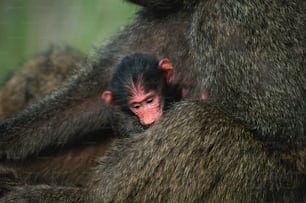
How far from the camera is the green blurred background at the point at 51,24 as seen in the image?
12.8 feet

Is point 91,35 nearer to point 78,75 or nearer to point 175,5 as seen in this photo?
point 78,75

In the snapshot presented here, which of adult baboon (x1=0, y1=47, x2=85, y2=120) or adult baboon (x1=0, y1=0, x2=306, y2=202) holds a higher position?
adult baboon (x1=0, y1=0, x2=306, y2=202)

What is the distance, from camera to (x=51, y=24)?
423cm

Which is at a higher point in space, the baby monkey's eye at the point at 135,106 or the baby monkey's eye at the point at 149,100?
the baby monkey's eye at the point at 149,100

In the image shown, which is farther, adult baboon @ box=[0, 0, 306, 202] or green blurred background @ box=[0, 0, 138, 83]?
green blurred background @ box=[0, 0, 138, 83]

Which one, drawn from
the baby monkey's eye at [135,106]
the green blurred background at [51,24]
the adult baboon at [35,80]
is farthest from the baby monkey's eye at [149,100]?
the adult baboon at [35,80]

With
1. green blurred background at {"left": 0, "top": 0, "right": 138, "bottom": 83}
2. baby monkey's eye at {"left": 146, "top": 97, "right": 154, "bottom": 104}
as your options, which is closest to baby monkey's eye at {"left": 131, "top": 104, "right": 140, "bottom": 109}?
baby monkey's eye at {"left": 146, "top": 97, "right": 154, "bottom": 104}

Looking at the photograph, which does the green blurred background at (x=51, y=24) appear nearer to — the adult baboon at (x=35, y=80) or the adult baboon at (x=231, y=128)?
the adult baboon at (x=35, y=80)

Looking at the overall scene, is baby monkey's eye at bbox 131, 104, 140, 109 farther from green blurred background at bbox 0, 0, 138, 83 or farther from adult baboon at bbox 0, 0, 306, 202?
green blurred background at bbox 0, 0, 138, 83

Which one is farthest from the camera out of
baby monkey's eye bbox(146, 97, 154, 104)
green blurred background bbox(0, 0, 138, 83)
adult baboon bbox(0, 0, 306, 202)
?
green blurred background bbox(0, 0, 138, 83)

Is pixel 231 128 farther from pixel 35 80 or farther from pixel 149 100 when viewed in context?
pixel 35 80

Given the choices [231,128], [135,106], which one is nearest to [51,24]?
[135,106]

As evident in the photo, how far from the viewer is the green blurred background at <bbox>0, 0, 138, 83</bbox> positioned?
12.8ft

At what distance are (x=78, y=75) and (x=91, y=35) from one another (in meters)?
0.91
